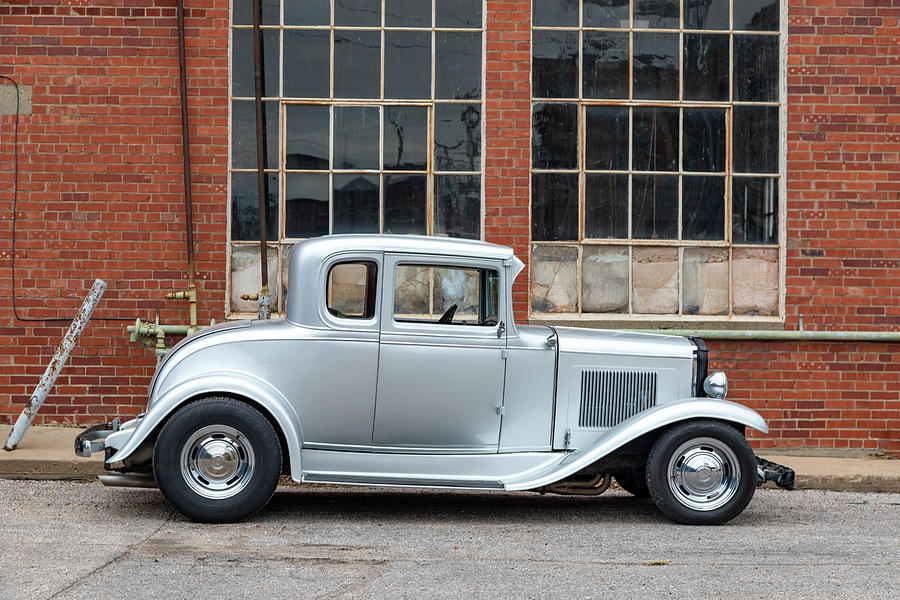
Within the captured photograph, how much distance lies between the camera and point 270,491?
6.48 metres

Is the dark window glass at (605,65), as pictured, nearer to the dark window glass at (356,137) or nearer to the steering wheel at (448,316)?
the dark window glass at (356,137)

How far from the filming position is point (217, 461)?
648cm

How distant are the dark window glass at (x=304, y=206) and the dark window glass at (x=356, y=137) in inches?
10.3

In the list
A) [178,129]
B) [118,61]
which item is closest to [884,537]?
[178,129]

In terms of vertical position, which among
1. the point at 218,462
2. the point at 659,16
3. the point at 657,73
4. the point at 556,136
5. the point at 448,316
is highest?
the point at 659,16

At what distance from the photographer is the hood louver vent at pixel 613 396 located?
698 centimetres

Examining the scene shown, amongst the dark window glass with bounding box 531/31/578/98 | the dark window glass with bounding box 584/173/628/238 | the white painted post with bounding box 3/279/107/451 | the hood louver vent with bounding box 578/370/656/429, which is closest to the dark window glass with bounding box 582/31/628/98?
the dark window glass with bounding box 531/31/578/98

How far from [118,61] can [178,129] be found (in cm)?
84

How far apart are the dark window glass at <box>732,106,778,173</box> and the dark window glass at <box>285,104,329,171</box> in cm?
393

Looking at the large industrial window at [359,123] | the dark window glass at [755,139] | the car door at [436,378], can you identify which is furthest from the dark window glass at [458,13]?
the car door at [436,378]

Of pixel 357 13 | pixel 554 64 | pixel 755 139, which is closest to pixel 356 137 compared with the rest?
pixel 357 13

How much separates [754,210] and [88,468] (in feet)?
21.0

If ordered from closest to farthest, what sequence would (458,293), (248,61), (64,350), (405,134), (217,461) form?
(217,461), (458,293), (64,350), (248,61), (405,134)

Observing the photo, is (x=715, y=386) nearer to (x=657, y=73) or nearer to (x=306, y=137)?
(x=657, y=73)
